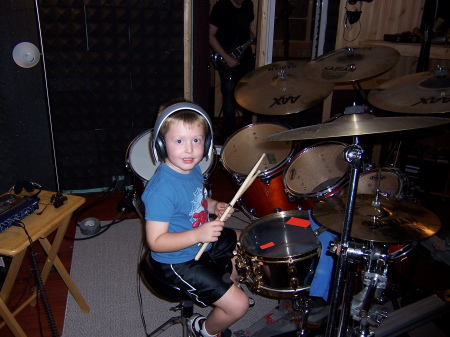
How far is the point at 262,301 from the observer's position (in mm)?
1944

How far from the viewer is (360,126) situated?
3.23 ft

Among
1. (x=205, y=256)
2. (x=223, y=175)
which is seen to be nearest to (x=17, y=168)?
(x=205, y=256)

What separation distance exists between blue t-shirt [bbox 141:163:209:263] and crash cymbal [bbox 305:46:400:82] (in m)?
1.11

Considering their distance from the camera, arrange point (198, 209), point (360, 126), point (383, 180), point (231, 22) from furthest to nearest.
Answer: point (231, 22), point (383, 180), point (198, 209), point (360, 126)

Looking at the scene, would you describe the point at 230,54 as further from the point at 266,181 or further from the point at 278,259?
the point at 278,259

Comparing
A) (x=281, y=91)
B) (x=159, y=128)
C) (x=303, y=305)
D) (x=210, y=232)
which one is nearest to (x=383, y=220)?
(x=303, y=305)

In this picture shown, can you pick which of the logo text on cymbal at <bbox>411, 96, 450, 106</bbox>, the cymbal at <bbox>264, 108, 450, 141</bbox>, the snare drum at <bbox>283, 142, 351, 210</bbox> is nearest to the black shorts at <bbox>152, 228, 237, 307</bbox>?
the cymbal at <bbox>264, 108, 450, 141</bbox>

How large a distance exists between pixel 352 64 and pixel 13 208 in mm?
1856

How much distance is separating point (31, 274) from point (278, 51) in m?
4.00

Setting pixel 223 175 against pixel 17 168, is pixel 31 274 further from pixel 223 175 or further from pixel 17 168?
pixel 223 175

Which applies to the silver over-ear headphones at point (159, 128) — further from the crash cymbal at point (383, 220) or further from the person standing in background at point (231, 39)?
the person standing in background at point (231, 39)

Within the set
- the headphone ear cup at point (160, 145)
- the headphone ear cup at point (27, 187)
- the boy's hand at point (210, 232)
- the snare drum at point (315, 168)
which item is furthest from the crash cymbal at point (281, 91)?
the headphone ear cup at point (27, 187)

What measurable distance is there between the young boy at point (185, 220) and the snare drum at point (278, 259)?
9cm

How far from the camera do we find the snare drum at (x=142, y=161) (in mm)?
2049
